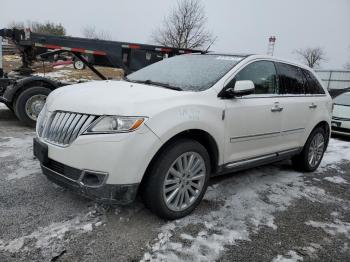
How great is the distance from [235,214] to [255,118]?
1.11 meters

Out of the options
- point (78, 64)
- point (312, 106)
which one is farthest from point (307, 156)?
point (78, 64)

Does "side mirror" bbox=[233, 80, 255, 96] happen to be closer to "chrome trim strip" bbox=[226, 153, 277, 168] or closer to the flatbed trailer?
"chrome trim strip" bbox=[226, 153, 277, 168]

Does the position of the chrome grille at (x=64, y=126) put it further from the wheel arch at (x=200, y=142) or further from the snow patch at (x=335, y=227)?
the snow patch at (x=335, y=227)

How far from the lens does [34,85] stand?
6672 millimetres

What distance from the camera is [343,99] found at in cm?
993

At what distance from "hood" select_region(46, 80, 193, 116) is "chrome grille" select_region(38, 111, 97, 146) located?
6 centimetres

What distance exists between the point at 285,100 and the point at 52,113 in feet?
9.32

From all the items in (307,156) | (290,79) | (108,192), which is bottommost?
(307,156)

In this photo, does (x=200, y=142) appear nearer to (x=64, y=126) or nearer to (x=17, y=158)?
(x=64, y=126)

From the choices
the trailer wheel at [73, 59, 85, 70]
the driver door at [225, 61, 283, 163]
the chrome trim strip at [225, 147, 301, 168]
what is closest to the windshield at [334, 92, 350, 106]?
the chrome trim strip at [225, 147, 301, 168]

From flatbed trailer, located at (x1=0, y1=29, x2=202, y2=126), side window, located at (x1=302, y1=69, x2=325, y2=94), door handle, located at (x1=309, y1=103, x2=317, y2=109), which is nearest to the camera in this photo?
door handle, located at (x1=309, y1=103, x2=317, y2=109)

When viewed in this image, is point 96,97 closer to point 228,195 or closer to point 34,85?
point 228,195

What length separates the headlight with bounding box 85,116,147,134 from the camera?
2746mm

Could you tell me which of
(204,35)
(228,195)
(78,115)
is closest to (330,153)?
(228,195)
